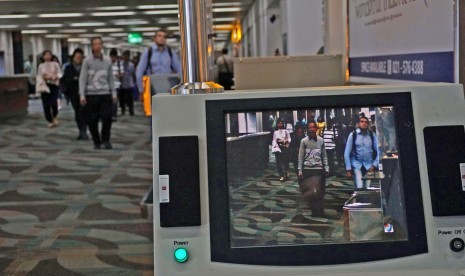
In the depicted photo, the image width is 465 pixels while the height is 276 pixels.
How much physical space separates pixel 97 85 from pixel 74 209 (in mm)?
4546

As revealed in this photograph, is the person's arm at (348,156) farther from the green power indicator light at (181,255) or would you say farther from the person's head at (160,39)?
the person's head at (160,39)

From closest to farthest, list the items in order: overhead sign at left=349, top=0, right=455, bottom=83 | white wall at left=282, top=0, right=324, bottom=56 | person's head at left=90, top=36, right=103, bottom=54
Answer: overhead sign at left=349, top=0, right=455, bottom=83 → white wall at left=282, top=0, right=324, bottom=56 → person's head at left=90, top=36, right=103, bottom=54

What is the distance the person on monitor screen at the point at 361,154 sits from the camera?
1952mm

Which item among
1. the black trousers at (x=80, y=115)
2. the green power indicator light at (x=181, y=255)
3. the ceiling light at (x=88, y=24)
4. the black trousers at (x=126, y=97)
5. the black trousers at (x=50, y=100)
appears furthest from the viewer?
the ceiling light at (x=88, y=24)

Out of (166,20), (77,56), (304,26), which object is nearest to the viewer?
(304,26)

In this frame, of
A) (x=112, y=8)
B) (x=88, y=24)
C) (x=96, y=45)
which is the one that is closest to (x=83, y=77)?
(x=96, y=45)

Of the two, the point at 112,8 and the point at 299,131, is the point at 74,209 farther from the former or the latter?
the point at 112,8

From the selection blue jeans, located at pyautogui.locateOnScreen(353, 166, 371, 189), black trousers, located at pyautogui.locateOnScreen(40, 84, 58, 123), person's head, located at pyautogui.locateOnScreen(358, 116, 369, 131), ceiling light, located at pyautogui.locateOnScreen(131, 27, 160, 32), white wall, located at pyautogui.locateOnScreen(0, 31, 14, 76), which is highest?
ceiling light, located at pyautogui.locateOnScreen(131, 27, 160, 32)

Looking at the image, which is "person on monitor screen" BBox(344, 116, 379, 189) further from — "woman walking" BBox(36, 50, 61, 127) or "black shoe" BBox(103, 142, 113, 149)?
"woman walking" BBox(36, 50, 61, 127)

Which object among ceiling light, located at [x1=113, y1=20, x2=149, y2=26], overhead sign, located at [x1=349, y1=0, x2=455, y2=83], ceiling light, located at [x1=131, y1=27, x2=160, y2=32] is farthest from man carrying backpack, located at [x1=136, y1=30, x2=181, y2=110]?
ceiling light, located at [x1=131, y1=27, x2=160, y2=32]

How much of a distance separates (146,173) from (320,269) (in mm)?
7191

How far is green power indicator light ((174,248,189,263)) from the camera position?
189 cm

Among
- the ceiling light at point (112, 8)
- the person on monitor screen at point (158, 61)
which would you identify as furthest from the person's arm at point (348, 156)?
the ceiling light at point (112, 8)

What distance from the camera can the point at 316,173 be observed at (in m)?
1.95
